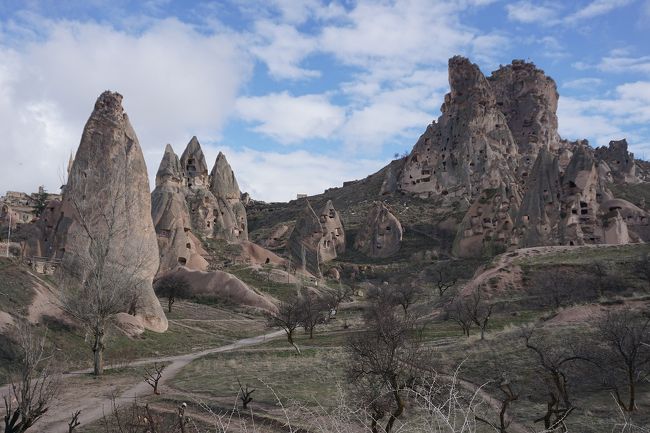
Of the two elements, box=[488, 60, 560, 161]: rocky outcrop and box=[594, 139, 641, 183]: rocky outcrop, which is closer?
box=[594, 139, 641, 183]: rocky outcrop

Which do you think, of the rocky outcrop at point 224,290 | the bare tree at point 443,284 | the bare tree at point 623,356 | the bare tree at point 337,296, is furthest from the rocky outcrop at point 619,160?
the bare tree at point 623,356

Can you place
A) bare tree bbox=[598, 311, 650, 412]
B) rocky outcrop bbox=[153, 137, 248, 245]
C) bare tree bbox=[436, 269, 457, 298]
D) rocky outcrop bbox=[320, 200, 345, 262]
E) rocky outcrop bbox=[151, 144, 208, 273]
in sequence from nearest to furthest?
bare tree bbox=[598, 311, 650, 412], bare tree bbox=[436, 269, 457, 298], rocky outcrop bbox=[151, 144, 208, 273], rocky outcrop bbox=[153, 137, 248, 245], rocky outcrop bbox=[320, 200, 345, 262]

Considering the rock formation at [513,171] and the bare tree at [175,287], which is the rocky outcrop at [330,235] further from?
the bare tree at [175,287]

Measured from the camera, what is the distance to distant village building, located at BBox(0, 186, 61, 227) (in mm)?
60497

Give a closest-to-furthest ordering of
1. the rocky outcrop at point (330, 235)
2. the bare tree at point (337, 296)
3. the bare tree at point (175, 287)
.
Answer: the bare tree at point (175, 287), the bare tree at point (337, 296), the rocky outcrop at point (330, 235)

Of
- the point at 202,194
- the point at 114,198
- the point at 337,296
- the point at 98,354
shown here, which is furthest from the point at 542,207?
the point at 98,354

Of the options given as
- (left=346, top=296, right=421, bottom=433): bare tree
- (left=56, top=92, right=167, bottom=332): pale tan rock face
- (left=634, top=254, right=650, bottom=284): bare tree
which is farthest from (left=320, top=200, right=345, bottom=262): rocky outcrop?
(left=346, top=296, right=421, bottom=433): bare tree

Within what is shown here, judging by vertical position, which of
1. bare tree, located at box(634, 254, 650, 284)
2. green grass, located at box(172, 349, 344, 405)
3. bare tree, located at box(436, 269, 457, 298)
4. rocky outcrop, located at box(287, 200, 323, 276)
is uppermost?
rocky outcrop, located at box(287, 200, 323, 276)

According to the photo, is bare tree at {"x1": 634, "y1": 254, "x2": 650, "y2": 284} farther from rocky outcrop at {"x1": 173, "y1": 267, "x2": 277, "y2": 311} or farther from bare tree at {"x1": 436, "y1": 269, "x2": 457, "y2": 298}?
rocky outcrop at {"x1": 173, "y1": 267, "x2": 277, "y2": 311}

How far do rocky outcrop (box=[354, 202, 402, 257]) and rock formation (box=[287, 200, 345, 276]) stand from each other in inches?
115

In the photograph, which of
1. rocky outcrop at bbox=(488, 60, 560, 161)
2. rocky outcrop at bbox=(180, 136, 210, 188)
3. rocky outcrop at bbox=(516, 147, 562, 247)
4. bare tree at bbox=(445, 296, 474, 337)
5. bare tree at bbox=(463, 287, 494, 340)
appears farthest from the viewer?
rocky outcrop at bbox=(488, 60, 560, 161)

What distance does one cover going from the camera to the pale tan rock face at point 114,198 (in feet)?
90.7

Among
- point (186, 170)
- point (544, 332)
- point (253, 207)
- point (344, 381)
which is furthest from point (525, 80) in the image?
point (344, 381)

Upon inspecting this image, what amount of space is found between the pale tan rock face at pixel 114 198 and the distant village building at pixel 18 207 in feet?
53.9
